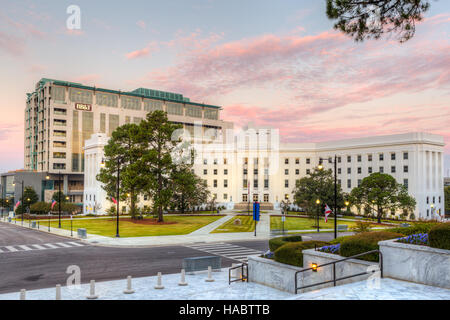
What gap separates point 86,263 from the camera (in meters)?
24.2

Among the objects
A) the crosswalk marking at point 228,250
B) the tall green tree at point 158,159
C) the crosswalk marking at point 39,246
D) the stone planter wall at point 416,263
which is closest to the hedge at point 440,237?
the stone planter wall at point 416,263

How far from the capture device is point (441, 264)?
40.1 feet

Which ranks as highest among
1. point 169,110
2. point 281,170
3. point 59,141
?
point 169,110

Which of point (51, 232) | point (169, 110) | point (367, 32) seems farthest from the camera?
point (169, 110)

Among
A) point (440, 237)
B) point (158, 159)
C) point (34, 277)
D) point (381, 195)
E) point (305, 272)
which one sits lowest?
point (34, 277)

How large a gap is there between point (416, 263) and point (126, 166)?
2079 inches

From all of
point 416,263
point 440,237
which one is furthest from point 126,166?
point 440,237

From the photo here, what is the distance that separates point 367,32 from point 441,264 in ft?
31.6

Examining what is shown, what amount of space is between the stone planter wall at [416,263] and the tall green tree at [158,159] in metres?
42.0

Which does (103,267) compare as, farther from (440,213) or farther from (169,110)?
(169,110)

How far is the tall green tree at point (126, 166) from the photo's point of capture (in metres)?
53.0

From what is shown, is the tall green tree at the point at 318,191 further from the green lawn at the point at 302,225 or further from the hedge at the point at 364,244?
the hedge at the point at 364,244

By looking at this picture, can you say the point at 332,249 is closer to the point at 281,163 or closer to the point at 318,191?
the point at 318,191

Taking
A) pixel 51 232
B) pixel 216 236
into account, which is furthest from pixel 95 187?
pixel 216 236
